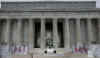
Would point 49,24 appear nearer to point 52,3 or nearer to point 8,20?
point 52,3

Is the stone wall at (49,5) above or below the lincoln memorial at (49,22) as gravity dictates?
above

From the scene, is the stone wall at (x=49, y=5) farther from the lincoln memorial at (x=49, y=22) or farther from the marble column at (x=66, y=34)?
the marble column at (x=66, y=34)

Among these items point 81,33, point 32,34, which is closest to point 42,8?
point 32,34

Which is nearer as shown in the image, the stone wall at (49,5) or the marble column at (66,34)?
the marble column at (66,34)

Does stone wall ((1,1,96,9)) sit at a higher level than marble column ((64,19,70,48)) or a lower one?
higher

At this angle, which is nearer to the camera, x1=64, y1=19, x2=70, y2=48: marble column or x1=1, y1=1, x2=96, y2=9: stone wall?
x1=64, y1=19, x2=70, y2=48: marble column

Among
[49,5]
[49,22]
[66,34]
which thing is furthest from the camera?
[49,22]

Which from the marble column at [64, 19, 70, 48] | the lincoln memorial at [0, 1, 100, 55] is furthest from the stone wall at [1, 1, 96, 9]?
the marble column at [64, 19, 70, 48]

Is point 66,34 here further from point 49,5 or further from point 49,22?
point 49,5

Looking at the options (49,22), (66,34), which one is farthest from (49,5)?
(66,34)

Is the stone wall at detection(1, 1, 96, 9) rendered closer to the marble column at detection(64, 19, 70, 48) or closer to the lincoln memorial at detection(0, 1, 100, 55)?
the lincoln memorial at detection(0, 1, 100, 55)

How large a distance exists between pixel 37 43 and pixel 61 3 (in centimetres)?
821

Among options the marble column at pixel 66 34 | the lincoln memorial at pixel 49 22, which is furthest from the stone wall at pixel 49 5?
the marble column at pixel 66 34

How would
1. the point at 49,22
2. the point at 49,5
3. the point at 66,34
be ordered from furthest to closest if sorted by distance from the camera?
the point at 49,22 → the point at 49,5 → the point at 66,34
